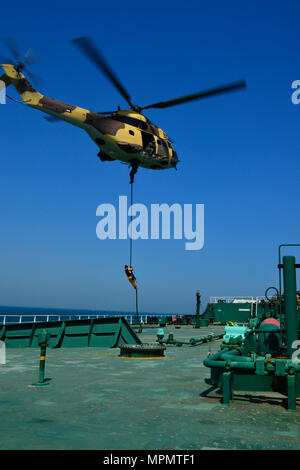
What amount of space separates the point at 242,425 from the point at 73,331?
14.6 metres

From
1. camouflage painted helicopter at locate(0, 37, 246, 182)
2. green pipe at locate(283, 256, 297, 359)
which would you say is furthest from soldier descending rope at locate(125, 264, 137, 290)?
green pipe at locate(283, 256, 297, 359)

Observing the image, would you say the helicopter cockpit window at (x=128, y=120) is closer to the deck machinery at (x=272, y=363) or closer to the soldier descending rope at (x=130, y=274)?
the soldier descending rope at (x=130, y=274)

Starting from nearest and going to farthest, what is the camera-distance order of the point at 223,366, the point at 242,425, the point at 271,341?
the point at 242,425, the point at 223,366, the point at 271,341

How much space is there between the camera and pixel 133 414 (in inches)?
257

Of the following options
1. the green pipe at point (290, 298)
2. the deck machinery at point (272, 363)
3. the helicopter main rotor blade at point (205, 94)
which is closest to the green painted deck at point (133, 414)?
the deck machinery at point (272, 363)

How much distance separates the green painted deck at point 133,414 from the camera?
504cm

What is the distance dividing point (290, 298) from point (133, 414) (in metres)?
4.26

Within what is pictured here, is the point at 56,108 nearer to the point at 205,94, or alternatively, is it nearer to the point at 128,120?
the point at 128,120

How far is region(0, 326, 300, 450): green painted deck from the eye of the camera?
504 cm

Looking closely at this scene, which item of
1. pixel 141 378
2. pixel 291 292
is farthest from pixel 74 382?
pixel 291 292

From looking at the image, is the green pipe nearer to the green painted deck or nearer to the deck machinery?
the deck machinery

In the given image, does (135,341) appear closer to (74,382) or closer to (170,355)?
(170,355)

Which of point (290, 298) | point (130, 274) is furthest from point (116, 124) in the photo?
point (290, 298)
